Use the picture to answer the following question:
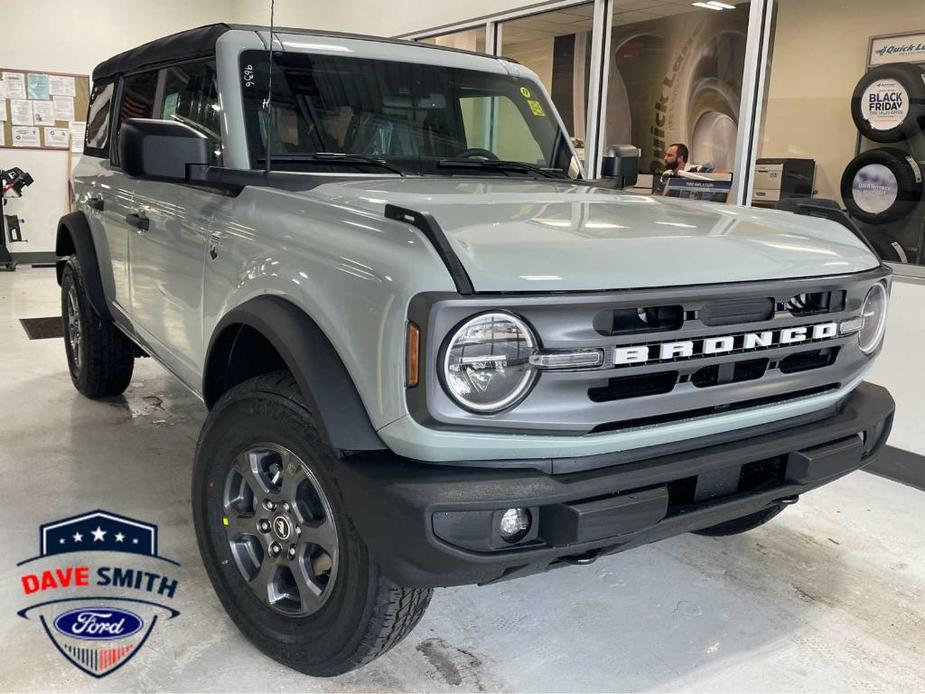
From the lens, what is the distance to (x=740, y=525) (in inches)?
109

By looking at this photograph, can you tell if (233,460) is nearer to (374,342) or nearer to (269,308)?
(269,308)

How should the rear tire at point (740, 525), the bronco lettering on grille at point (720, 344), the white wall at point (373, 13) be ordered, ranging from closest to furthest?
1. the bronco lettering on grille at point (720, 344)
2. the rear tire at point (740, 525)
3. the white wall at point (373, 13)

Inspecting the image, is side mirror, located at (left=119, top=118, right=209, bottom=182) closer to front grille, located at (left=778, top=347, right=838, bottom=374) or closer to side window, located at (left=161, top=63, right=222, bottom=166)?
side window, located at (left=161, top=63, right=222, bottom=166)


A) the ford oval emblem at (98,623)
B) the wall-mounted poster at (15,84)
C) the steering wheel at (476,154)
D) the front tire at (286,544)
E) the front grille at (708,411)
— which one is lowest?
the ford oval emblem at (98,623)

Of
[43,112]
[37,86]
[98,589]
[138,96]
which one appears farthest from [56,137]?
[98,589]

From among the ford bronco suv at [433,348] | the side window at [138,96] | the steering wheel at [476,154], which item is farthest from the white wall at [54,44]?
the steering wheel at [476,154]

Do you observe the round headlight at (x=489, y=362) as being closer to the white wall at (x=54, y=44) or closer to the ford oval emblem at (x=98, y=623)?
the ford oval emblem at (x=98, y=623)

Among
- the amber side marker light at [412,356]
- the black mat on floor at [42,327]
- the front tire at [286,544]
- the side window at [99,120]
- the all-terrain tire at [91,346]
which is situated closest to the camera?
the amber side marker light at [412,356]

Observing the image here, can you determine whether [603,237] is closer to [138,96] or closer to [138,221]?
[138,221]

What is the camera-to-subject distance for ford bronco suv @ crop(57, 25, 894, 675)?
1.49 meters

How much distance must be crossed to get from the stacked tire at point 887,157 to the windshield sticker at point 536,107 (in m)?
1.98

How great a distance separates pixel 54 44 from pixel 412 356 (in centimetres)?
935

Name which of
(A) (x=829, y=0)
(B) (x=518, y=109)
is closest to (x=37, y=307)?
→ (B) (x=518, y=109)

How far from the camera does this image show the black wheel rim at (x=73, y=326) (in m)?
3.93
